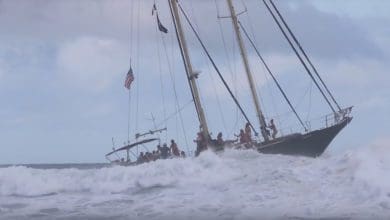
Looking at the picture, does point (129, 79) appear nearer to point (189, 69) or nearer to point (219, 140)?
point (189, 69)

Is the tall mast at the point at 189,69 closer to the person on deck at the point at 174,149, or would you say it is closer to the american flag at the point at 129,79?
the person on deck at the point at 174,149

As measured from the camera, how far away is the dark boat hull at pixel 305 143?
33.2 metres

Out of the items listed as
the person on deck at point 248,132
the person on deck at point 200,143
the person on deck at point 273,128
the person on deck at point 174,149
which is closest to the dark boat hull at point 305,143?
the person on deck at point 248,132

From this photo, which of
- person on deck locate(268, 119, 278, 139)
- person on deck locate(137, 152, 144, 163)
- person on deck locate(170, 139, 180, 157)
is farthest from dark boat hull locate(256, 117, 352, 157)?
person on deck locate(137, 152, 144, 163)

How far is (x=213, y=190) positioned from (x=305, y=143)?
1126 centimetres

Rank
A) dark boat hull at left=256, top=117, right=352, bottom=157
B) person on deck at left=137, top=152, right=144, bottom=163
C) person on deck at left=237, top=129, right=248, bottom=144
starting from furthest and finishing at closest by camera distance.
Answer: person on deck at left=137, top=152, right=144, bottom=163 < person on deck at left=237, top=129, right=248, bottom=144 < dark boat hull at left=256, top=117, right=352, bottom=157

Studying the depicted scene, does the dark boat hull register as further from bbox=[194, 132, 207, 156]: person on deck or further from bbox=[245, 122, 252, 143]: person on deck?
bbox=[194, 132, 207, 156]: person on deck

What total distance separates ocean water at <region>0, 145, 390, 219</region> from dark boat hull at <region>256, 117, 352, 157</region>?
2.57 m

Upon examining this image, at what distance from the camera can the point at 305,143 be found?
112 ft

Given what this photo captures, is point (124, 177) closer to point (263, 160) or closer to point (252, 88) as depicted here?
point (263, 160)

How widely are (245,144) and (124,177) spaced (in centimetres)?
867

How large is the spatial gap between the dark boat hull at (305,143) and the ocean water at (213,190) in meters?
2.57

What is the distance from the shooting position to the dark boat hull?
33.2m

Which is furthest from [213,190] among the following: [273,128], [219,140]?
[273,128]
